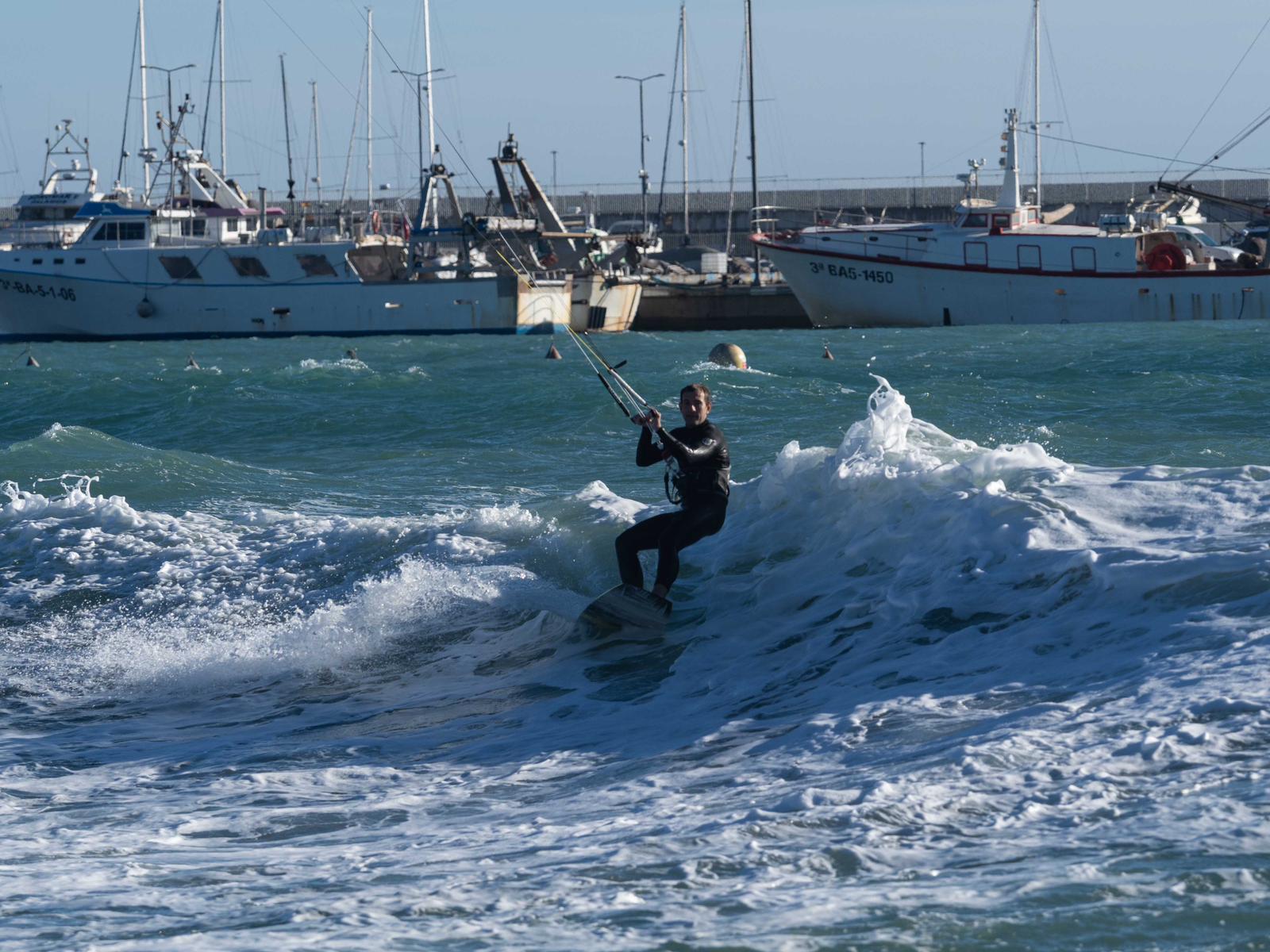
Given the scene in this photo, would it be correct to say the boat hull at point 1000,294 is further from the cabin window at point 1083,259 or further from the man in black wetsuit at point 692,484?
the man in black wetsuit at point 692,484

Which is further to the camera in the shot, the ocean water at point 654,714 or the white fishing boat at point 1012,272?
the white fishing boat at point 1012,272

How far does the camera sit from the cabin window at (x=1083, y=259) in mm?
46500

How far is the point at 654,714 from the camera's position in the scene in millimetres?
8344

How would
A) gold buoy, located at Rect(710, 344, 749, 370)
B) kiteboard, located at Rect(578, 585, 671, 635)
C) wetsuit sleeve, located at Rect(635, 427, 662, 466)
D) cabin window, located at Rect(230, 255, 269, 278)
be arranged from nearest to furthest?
A: wetsuit sleeve, located at Rect(635, 427, 662, 466), kiteboard, located at Rect(578, 585, 671, 635), gold buoy, located at Rect(710, 344, 749, 370), cabin window, located at Rect(230, 255, 269, 278)

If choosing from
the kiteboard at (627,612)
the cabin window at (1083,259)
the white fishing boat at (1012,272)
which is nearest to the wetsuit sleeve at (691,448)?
the kiteboard at (627,612)

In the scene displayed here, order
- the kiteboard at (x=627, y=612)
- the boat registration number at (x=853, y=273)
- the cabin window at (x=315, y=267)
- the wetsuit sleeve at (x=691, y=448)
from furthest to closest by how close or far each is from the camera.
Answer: the boat registration number at (x=853, y=273), the cabin window at (x=315, y=267), the kiteboard at (x=627, y=612), the wetsuit sleeve at (x=691, y=448)

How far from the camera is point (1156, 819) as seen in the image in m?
5.37

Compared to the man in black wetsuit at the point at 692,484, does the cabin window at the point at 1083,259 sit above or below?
above

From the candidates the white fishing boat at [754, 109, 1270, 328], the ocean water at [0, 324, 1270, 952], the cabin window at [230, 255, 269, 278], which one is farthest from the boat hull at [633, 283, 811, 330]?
the ocean water at [0, 324, 1270, 952]

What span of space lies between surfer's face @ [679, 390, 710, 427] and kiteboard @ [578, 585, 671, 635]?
1.11 metres

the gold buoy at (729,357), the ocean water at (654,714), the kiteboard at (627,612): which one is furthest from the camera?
the gold buoy at (729,357)

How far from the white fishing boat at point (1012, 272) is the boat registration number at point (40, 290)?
20770mm

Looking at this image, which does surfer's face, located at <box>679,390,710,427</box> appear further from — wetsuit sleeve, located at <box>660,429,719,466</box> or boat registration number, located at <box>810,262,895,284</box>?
boat registration number, located at <box>810,262,895,284</box>

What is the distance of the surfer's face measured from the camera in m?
9.73
